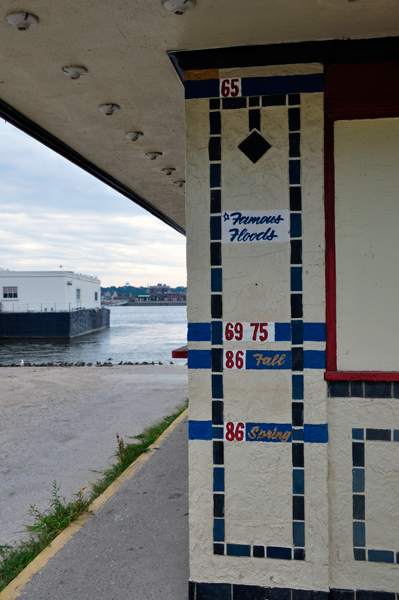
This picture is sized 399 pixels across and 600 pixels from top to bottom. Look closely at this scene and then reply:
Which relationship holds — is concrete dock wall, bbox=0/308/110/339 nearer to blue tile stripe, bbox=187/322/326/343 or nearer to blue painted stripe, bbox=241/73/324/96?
blue tile stripe, bbox=187/322/326/343

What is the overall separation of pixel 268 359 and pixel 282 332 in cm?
18

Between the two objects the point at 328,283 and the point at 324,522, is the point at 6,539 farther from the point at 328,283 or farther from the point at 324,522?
the point at 328,283

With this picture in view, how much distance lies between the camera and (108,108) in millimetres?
3328

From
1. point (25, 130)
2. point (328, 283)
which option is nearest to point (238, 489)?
point (328, 283)

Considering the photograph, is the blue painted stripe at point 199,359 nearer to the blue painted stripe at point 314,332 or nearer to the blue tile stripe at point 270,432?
the blue tile stripe at point 270,432

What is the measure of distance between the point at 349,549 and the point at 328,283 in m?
1.54

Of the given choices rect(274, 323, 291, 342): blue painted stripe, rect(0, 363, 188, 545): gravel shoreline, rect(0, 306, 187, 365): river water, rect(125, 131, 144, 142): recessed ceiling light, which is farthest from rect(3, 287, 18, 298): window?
rect(274, 323, 291, 342): blue painted stripe

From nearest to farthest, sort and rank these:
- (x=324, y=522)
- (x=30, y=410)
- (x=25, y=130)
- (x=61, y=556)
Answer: (x=324, y=522)
(x=61, y=556)
(x=25, y=130)
(x=30, y=410)

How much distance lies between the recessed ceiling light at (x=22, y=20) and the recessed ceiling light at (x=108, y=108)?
1014mm

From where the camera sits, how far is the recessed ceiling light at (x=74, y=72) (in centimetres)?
274

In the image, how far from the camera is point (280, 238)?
2.55 metres

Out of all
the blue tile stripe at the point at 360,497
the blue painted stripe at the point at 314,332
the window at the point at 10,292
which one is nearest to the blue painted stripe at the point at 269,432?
the blue tile stripe at the point at 360,497

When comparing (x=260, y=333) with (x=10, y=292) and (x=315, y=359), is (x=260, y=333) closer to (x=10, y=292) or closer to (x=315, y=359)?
(x=315, y=359)

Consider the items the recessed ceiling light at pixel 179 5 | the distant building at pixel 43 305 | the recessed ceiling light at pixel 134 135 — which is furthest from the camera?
the distant building at pixel 43 305
